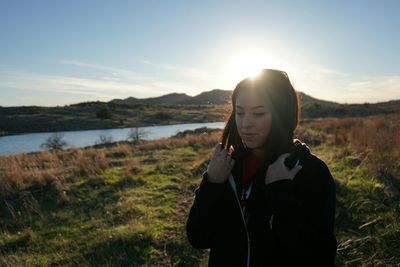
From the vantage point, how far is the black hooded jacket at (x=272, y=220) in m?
1.95

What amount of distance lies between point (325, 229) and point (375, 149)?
9.17m

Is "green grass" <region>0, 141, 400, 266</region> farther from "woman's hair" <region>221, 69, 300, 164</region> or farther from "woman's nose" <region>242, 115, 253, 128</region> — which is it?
"woman's nose" <region>242, 115, 253, 128</region>

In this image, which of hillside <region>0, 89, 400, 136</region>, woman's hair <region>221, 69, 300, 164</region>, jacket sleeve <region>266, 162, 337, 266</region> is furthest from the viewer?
hillside <region>0, 89, 400, 136</region>

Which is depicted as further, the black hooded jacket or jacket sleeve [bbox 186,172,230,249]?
jacket sleeve [bbox 186,172,230,249]

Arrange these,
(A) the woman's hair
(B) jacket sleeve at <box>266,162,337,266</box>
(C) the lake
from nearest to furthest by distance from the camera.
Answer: (B) jacket sleeve at <box>266,162,337,266</box>, (A) the woman's hair, (C) the lake

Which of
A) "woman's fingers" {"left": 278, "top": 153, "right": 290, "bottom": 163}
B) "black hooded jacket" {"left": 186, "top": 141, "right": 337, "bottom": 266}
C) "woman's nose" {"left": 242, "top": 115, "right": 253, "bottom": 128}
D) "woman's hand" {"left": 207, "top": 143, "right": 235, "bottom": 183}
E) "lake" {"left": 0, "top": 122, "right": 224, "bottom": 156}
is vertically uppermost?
"woman's nose" {"left": 242, "top": 115, "right": 253, "bottom": 128}

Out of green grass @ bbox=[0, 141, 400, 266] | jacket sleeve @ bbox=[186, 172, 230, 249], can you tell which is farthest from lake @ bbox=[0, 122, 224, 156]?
jacket sleeve @ bbox=[186, 172, 230, 249]

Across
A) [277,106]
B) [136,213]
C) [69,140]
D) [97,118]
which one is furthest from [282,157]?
[97,118]

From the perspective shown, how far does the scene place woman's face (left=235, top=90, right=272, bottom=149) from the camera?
2.22 metres

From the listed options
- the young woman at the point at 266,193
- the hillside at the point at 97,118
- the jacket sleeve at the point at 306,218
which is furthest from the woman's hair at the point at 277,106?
the hillside at the point at 97,118

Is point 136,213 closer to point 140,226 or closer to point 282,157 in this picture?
point 140,226

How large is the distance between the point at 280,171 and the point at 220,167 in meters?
0.37

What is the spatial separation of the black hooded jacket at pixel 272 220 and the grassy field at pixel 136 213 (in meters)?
3.39

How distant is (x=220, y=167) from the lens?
223cm
